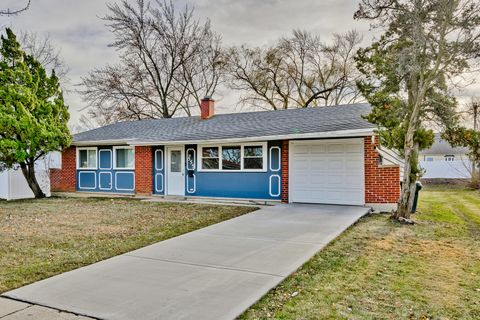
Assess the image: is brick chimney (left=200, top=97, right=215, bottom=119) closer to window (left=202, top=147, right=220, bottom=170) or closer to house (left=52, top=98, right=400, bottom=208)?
house (left=52, top=98, right=400, bottom=208)

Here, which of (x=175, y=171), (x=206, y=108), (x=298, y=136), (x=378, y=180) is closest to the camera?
(x=378, y=180)

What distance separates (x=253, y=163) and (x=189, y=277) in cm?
851

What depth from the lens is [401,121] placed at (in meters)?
10.1

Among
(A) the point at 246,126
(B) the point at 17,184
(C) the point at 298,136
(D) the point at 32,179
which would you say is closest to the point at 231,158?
(A) the point at 246,126

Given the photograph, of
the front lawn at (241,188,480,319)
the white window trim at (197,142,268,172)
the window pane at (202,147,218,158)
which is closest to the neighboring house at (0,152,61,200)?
the white window trim at (197,142,268,172)

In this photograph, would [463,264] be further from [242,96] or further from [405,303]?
[242,96]

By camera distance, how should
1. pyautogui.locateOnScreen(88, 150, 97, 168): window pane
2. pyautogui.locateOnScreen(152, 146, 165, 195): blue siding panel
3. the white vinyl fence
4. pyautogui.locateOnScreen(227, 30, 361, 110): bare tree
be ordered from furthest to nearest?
pyautogui.locateOnScreen(227, 30, 361, 110): bare tree → the white vinyl fence → pyautogui.locateOnScreen(88, 150, 97, 168): window pane → pyautogui.locateOnScreen(152, 146, 165, 195): blue siding panel

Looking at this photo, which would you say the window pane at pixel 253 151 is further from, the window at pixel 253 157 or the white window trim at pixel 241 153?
the white window trim at pixel 241 153

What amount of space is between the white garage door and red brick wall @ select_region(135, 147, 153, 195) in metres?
6.17

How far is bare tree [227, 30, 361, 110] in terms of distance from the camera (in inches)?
1142

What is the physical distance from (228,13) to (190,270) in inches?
511

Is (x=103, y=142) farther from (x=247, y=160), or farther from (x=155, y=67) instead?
(x=155, y=67)

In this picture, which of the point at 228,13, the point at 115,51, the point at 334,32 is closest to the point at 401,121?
the point at 228,13

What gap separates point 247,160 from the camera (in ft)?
43.3
